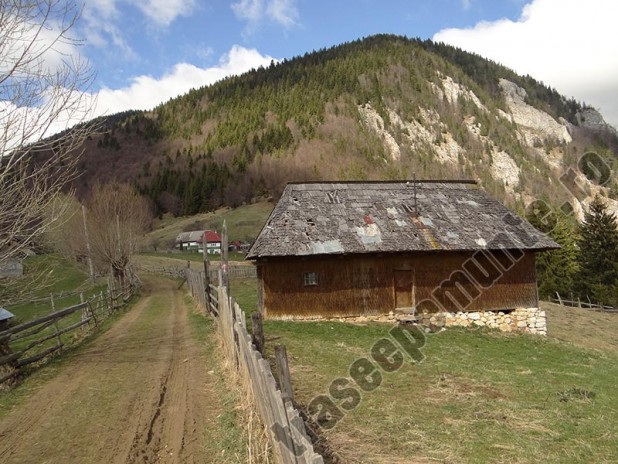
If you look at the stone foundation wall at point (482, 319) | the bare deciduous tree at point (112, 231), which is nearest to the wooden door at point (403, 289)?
the stone foundation wall at point (482, 319)

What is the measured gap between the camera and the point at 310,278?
694 inches

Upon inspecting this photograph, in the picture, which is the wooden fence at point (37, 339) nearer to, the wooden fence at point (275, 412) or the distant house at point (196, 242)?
the wooden fence at point (275, 412)

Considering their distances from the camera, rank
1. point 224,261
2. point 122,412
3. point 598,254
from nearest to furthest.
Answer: point 122,412 → point 224,261 → point 598,254

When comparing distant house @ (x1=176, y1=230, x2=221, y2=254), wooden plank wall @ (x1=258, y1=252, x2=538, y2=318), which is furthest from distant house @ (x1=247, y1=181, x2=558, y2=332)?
distant house @ (x1=176, y1=230, x2=221, y2=254)

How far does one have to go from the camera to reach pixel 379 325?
17328 mm

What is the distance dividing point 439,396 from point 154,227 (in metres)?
92.8

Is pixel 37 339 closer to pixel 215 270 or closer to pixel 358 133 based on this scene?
pixel 215 270

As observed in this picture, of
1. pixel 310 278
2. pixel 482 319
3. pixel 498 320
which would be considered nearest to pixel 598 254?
pixel 498 320

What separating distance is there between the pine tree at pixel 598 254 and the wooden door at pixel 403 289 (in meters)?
26.4

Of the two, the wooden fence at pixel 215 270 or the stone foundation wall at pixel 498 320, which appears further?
the wooden fence at pixel 215 270

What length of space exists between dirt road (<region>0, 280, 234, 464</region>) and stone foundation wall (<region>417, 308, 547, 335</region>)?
10.2 m

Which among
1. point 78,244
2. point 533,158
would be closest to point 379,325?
point 78,244

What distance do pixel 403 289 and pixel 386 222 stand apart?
9.81 feet

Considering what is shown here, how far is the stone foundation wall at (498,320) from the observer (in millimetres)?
18094
